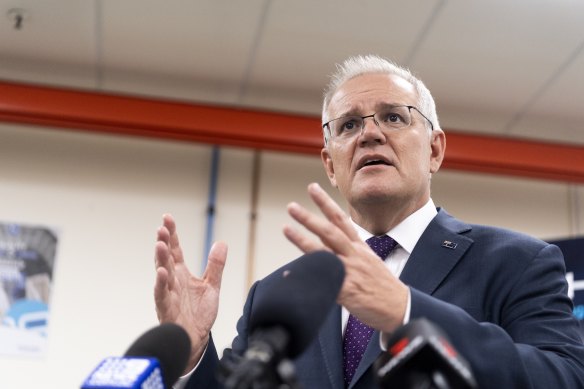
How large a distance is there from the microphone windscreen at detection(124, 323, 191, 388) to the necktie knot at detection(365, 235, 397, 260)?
0.65 metres

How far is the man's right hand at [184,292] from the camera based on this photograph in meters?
1.30

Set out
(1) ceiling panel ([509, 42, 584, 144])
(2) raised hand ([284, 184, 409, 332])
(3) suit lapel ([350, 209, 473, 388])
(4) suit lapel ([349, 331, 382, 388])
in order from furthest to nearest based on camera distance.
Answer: (1) ceiling panel ([509, 42, 584, 144]) → (3) suit lapel ([350, 209, 473, 388]) → (4) suit lapel ([349, 331, 382, 388]) → (2) raised hand ([284, 184, 409, 332])

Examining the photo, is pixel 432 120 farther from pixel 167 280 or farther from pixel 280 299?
pixel 280 299

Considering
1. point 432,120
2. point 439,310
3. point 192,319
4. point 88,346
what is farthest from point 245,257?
point 439,310

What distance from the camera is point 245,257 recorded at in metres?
3.87

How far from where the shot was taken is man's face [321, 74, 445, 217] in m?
1.63

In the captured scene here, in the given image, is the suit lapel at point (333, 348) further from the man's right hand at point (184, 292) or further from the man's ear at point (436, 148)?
the man's ear at point (436, 148)

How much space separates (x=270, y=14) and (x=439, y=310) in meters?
2.46

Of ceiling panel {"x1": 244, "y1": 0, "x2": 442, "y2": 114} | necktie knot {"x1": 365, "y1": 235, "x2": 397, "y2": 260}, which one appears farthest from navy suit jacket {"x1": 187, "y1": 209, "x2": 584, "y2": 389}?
ceiling panel {"x1": 244, "y1": 0, "x2": 442, "y2": 114}

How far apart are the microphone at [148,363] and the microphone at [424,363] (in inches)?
10.0

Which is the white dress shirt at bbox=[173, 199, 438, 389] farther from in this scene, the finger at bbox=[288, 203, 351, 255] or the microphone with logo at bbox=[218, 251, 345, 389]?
the microphone with logo at bbox=[218, 251, 345, 389]

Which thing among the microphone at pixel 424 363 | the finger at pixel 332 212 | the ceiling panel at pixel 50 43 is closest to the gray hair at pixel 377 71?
the finger at pixel 332 212

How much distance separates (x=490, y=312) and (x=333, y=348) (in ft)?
0.98

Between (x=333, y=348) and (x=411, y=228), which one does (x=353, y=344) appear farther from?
(x=411, y=228)
